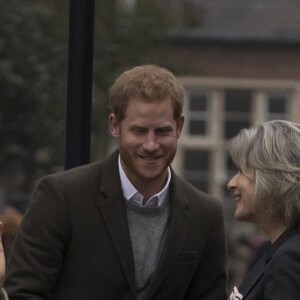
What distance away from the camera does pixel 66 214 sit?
5.03 meters

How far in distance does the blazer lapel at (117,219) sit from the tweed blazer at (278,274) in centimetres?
46

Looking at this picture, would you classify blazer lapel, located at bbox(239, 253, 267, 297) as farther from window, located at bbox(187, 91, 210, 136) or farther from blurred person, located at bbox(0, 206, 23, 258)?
window, located at bbox(187, 91, 210, 136)

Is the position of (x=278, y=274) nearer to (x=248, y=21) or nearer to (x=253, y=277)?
(x=253, y=277)

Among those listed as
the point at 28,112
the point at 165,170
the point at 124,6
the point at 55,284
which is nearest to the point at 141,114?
the point at 165,170

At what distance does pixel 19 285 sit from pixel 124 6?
19.1m

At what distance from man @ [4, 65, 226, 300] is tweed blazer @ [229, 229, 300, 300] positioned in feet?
1.52

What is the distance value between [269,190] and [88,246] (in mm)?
704

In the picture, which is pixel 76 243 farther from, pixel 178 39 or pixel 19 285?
pixel 178 39

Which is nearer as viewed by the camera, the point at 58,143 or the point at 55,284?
the point at 55,284

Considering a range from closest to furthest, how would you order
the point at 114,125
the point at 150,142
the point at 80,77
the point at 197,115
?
the point at 150,142 → the point at 114,125 → the point at 80,77 → the point at 197,115

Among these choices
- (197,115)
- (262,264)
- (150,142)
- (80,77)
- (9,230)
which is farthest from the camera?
(197,115)

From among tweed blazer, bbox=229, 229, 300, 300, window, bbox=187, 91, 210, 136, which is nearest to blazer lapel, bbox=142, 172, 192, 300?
tweed blazer, bbox=229, 229, 300, 300

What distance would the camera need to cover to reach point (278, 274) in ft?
14.5

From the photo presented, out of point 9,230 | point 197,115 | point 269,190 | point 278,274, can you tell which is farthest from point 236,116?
point 278,274
